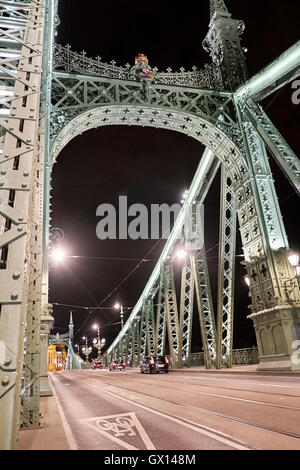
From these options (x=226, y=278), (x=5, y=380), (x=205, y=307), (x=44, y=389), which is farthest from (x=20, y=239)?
(x=205, y=307)

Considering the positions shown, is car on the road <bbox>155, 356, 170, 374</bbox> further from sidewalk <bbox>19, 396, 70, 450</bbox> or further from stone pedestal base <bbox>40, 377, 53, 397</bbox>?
sidewalk <bbox>19, 396, 70, 450</bbox>

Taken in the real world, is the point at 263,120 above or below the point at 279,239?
above

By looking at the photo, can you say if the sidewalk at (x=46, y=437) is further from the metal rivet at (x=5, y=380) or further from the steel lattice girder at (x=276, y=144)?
the steel lattice girder at (x=276, y=144)

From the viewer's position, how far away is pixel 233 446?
3.19m

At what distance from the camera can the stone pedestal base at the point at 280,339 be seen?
10570 millimetres

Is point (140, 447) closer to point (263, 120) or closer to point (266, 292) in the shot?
point (266, 292)

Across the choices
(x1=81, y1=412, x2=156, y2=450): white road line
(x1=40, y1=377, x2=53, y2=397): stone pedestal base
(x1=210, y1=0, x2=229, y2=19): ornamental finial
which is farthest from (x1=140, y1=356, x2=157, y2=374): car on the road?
(x1=210, y1=0, x2=229, y2=19): ornamental finial

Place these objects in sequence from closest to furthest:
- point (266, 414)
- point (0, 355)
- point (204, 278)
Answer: point (0, 355) → point (266, 414) → point (204, 278)

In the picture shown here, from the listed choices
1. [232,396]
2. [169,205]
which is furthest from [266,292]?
[169,205]

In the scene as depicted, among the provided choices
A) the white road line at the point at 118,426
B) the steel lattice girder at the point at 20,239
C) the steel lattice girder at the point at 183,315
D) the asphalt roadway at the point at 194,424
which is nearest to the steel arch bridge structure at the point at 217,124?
the steel lattice girder at the point at 20,239

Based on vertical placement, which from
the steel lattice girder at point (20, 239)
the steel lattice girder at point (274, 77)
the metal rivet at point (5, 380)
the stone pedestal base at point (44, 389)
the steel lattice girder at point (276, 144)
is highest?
the steel lattice girder at point (274, 77)

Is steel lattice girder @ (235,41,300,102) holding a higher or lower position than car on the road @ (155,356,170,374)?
higher

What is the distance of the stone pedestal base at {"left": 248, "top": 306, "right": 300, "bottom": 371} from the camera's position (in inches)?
416
